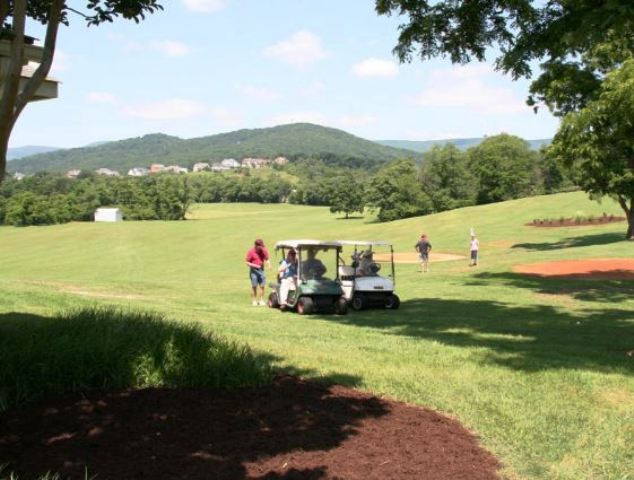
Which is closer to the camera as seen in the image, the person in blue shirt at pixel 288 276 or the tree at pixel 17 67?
the tree at pixel 17 67

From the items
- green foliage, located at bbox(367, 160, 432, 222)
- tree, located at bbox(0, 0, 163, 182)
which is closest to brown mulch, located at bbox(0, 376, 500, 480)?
tree, located at bbox(0, 0, 163, 182)

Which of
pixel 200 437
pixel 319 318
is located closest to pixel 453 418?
pixel 200 437

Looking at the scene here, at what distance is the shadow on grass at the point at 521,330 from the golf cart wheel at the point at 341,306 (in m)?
0.23

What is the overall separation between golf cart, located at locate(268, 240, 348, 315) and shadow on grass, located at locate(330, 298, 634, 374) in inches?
25.6

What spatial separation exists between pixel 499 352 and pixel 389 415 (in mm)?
4033

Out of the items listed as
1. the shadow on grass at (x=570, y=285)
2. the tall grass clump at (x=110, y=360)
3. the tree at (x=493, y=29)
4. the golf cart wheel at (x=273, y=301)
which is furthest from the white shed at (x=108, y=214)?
the tall grass clump at (x=110, y=360)

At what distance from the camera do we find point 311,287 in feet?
52.2

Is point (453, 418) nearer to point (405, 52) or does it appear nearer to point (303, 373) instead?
point (303, 373)

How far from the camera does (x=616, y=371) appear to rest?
787cm

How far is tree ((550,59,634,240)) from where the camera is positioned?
Result: 53.2 ft

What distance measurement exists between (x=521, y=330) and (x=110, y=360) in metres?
8.78

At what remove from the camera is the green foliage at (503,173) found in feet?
317

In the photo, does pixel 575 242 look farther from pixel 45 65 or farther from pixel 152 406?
pixel 45 65

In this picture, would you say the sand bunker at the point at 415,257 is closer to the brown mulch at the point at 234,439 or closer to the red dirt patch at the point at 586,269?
the red dirt patch at the point at 586,269
